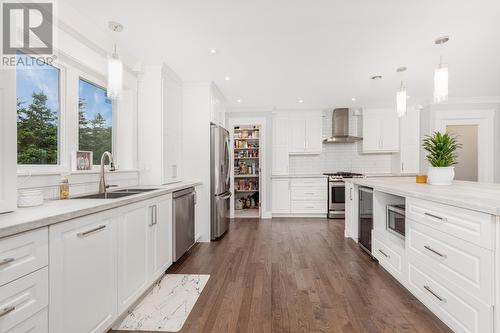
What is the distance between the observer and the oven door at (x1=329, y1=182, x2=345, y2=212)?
18.0ft

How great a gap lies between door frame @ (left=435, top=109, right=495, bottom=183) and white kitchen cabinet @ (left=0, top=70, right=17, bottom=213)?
6626mm

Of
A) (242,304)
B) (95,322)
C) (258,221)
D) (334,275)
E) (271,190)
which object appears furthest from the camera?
(271,190)

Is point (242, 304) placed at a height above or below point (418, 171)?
below

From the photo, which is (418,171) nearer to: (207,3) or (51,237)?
(207,3)

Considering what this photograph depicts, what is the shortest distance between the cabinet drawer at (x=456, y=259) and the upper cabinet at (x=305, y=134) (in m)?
3.89

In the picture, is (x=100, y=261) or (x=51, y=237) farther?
(x=100, y=261)

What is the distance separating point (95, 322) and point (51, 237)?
655mm

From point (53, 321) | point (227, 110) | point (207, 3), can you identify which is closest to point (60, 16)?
point (207, 3)

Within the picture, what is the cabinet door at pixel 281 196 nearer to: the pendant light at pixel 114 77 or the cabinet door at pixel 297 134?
the cabinet door at pixel 297 134

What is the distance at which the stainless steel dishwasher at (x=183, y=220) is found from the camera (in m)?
2.87

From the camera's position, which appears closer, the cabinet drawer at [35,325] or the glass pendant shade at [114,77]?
the cabinet drawer at [35,325]

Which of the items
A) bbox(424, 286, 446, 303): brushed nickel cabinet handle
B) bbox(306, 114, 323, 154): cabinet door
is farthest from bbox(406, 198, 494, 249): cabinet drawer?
bbox(306, 114, 323, 154): cabinet door

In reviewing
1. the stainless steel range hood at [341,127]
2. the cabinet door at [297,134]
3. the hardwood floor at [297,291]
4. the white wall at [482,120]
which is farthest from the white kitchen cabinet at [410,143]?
the hardwood floor at [297,291]

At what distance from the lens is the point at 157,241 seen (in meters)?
2.41
